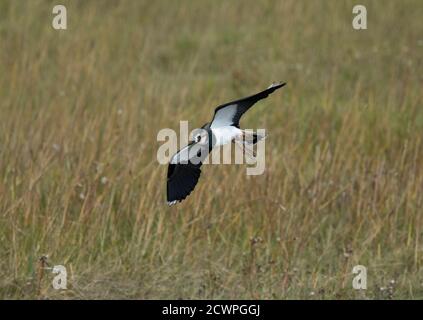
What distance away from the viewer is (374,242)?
206 inches

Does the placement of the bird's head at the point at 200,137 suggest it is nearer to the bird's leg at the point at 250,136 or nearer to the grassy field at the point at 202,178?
the bird's leg at the point at 250,136

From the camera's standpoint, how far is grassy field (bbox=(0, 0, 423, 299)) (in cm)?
490

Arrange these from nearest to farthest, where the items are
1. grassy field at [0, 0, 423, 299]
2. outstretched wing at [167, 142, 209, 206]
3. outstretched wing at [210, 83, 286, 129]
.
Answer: outstretched wing at [210, 83, 286, 129] → outstretched wing at [167, 142, 209, 206] → grassy field at [0, 0, 423, 299]

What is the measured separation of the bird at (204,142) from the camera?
4211mm

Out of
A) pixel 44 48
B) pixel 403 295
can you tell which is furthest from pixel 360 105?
pixel 44 48

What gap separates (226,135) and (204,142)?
10cm

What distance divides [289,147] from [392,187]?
27.7 inches

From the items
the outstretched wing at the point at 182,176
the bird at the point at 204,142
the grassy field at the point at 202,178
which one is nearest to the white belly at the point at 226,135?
the bird at the point at 204,142

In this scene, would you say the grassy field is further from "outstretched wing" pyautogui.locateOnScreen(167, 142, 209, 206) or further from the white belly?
the white belly

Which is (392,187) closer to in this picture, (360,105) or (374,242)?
(374,242)

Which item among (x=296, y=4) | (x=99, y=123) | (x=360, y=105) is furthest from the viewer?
(x=296, y=4)

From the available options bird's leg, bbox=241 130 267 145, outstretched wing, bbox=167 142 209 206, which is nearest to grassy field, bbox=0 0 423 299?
outstretched wing, bbox=167 142 209 206

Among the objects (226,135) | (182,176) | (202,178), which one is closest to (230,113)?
(226,135)

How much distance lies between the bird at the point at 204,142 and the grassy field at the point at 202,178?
2.03 ft
